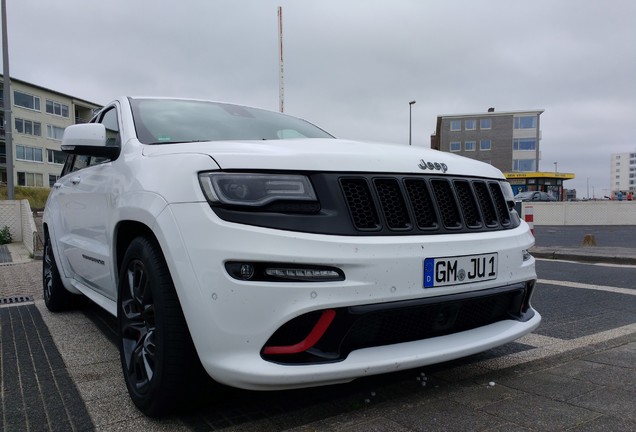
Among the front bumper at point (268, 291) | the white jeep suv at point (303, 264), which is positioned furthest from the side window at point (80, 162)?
the front bumper at point (268, 291)

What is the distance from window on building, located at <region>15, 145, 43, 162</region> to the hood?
58946 millimetres

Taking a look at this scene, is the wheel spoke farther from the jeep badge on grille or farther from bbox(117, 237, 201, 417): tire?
the jeep badge on grille

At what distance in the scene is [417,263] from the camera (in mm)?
2158

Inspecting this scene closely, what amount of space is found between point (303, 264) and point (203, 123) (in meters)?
1.57

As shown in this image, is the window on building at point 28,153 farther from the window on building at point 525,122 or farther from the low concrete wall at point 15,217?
the window on building at point 525,122

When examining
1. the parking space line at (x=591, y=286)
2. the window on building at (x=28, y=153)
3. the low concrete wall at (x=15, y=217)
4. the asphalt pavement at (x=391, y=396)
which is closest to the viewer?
the asphalt pavement at (x=391, y=396)

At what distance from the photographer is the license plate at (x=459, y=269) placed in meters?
2.21

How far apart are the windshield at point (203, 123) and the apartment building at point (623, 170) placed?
549ft

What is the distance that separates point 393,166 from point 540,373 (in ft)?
5.26

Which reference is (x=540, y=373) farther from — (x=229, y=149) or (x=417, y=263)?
(x=229, y=149)

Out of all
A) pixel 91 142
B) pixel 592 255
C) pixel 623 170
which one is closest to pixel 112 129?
pixel 91 142

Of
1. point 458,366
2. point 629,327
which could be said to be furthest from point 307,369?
point 629,327

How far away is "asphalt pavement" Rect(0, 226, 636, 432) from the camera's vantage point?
226 centimetres

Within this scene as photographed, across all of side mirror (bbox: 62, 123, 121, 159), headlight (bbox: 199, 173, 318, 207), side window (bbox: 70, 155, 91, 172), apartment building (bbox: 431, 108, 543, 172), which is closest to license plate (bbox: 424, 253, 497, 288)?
headlight (bbox: 199, 173, 318, 207)
